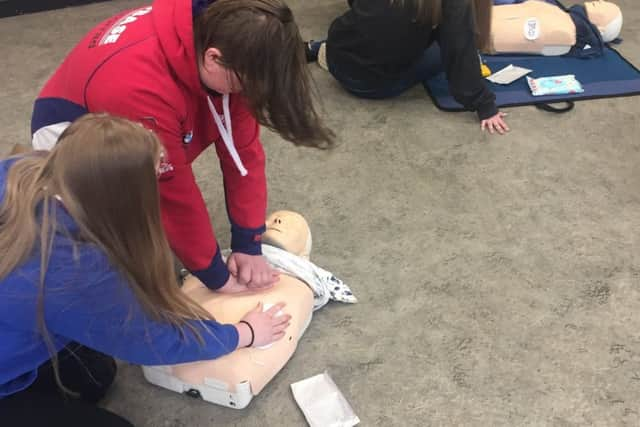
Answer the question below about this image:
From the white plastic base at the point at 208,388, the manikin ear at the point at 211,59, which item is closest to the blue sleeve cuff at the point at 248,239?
the white plastic base at the point at 208,388

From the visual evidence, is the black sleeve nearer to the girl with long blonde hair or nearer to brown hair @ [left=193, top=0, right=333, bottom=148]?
brown hair @ [left=193, top=0, right=333, bottom=148]

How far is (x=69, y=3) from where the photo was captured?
2639 millimetres

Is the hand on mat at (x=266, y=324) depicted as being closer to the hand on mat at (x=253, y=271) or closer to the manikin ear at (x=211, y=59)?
→ the hand on mat at (x=253, y=271)

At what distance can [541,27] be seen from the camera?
6.87ft

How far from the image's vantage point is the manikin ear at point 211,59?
0.92 meters

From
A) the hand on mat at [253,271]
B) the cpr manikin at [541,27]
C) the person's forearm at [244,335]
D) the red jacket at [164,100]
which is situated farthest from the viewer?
the cpr manikin at [541,27]

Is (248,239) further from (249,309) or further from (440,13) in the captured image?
(440,13)

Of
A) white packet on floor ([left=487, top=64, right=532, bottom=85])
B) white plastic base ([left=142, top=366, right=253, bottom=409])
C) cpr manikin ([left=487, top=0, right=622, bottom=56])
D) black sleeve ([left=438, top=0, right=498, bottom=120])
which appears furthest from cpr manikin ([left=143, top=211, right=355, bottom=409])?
cpr manikin ([left=487, top=0, right=622, bottom=56])

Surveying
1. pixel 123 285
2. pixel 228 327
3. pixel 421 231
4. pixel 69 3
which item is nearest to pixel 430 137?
pixel 421 231

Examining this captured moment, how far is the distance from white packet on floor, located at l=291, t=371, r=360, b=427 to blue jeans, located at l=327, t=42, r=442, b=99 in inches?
41.2

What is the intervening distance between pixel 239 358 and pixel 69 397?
296mm

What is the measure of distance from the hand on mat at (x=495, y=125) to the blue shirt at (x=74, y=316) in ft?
3.80

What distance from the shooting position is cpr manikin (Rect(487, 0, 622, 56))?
6.89ft

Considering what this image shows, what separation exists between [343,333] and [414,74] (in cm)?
103
